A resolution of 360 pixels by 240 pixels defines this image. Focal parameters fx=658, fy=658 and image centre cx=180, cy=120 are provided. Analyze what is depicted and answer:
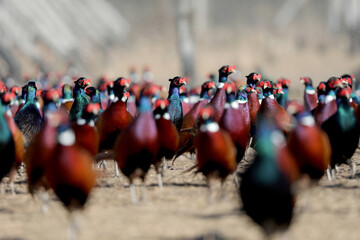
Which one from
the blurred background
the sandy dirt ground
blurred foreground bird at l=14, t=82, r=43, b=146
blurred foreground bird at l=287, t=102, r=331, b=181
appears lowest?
the sandy dirt ground

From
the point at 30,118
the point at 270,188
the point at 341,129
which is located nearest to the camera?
the point at 270,188

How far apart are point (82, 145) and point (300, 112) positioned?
321 centimetres

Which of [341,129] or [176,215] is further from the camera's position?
[341,129]

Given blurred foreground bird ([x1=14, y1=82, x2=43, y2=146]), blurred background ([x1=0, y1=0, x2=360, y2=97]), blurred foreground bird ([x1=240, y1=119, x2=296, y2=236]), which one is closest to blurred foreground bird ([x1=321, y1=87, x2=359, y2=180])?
blurred foreground bird ([x1=240, y1=119, x2=296, y2=236])

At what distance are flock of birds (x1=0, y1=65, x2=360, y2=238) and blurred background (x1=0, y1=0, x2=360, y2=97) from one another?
1556cm

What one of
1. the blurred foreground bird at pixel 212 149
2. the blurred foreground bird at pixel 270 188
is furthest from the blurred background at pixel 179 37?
the blurred foreground bird at pixel 270 188

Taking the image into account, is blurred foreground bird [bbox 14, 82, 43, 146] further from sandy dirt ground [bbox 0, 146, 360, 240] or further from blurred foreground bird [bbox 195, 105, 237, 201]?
blurred foreground bird [bbox 195, 105, 237, 201]

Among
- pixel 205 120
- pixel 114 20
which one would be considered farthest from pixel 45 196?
pixel 114 20

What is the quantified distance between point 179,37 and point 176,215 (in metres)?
24.5

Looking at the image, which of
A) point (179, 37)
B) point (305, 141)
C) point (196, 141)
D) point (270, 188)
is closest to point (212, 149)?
point (196, 141)

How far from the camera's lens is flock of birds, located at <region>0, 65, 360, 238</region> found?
626 cm

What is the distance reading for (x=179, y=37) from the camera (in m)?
31.9

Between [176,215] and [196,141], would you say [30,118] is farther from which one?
[176,215]

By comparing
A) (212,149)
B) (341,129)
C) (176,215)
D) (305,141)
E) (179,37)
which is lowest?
(176,215)
